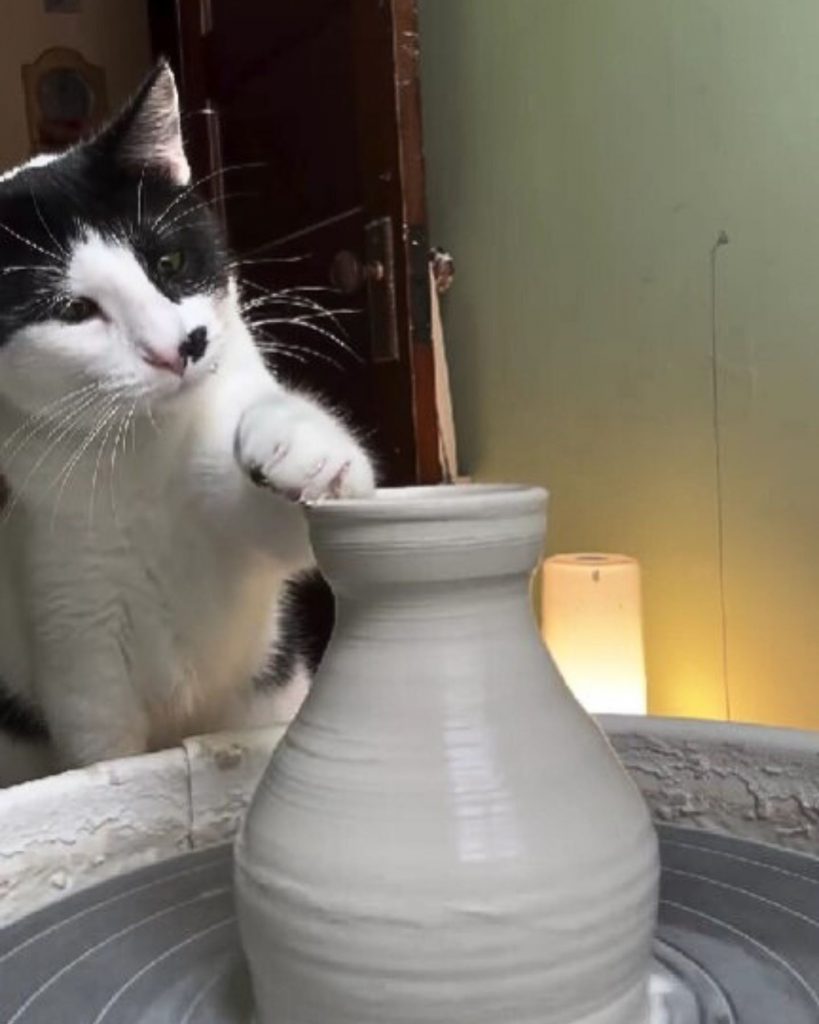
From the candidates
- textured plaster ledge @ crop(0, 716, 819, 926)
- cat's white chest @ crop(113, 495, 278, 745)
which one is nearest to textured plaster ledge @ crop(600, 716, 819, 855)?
textured plaster ledge @ crop(0, 716, 819, 926)

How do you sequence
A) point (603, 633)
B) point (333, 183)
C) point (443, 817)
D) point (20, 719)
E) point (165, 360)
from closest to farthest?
point (443, 817) → point (165, 360) → point (20, 719) → point (603, 633) → point (333, 183)

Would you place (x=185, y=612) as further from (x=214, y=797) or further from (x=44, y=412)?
(x=214, y=797)

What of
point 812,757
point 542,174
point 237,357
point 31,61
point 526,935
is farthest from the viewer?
point 31,61

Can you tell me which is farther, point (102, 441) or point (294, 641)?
point (294, 641)

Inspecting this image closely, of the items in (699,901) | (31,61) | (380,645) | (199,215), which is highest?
(31,61)

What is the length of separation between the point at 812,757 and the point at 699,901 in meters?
0.15

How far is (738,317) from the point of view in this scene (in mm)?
1618

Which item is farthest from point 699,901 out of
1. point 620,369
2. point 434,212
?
point 434,212

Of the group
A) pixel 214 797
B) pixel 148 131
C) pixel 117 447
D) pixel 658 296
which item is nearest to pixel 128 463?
pixel 117 447

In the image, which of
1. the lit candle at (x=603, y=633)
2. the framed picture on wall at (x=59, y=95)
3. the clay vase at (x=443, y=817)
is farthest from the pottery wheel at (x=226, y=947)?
the framed picture on wall at (x=59, y=95)

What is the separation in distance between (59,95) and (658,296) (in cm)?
191

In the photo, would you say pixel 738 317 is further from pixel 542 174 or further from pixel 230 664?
pixel 230 664

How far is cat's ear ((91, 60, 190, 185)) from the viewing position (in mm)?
1130

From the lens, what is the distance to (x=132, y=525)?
117 cm
